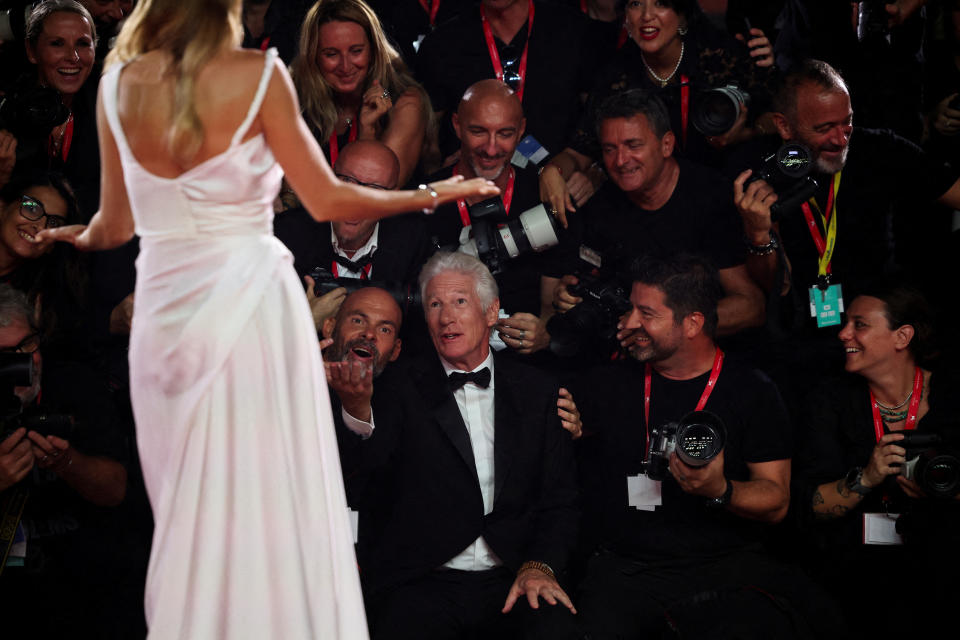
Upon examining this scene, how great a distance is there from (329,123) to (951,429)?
250 cm

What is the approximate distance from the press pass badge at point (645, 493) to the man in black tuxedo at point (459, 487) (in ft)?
0.70

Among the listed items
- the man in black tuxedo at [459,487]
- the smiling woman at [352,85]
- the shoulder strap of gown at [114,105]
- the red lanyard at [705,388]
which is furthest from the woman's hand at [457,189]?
the smiling woman at [352,85]

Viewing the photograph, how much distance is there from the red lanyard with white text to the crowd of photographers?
0.04 feet

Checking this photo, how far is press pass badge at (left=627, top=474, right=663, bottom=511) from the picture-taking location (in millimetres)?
3367

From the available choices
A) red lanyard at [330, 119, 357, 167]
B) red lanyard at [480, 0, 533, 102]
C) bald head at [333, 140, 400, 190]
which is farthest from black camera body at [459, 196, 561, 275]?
red lanyard at [480, 0, 533, 102]

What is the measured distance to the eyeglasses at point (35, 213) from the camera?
3.57 metres

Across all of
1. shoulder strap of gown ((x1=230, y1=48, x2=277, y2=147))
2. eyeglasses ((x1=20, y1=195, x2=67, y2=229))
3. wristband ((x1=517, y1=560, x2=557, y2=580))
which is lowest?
wristband ((x1=517, y1=560, x2=557, y2=580))

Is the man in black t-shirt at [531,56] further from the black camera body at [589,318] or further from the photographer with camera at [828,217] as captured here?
the black camera body at [589,318]

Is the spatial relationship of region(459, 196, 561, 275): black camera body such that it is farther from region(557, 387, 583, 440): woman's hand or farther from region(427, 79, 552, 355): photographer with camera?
region(557, 387, 583, 440): woman's hand

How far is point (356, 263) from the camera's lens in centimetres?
387

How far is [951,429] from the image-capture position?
3.36m

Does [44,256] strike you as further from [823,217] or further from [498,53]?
[823,217]

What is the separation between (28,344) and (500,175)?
6.05 feet

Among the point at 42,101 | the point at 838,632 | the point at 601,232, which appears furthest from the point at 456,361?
the point at 42,101
